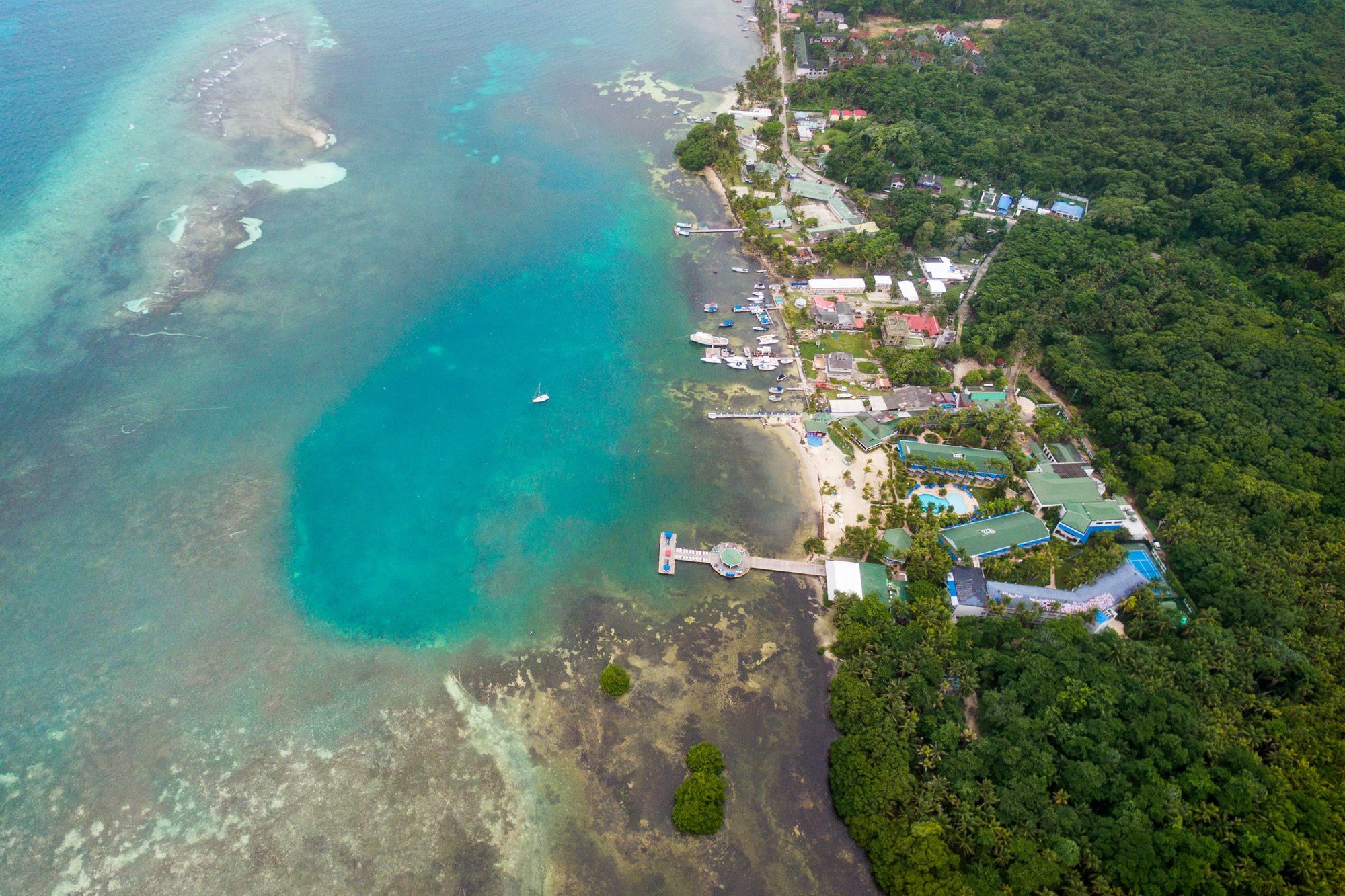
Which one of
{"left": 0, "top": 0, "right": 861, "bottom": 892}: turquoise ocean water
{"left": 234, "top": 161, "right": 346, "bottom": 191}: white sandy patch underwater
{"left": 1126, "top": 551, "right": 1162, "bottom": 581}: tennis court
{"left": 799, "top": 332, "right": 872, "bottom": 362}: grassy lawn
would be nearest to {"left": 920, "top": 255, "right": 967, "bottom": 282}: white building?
{"left": 799, "top": 332, "right": 872, "bottom": 362}: grassy lawn

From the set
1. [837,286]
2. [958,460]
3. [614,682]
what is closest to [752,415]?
[958,460]

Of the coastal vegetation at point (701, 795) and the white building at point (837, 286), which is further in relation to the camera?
the white building at point (837, 286)

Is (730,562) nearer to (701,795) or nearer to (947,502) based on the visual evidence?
(701,795)

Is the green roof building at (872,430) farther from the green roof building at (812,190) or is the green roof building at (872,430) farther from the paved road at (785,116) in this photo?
the paved road at (785,116)

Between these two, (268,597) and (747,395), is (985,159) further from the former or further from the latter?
(268,597)

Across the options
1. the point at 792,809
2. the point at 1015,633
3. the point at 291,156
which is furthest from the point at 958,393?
the point at 291,156

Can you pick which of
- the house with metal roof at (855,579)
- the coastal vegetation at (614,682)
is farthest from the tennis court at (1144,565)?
the coastal vegetation at (614,682)
